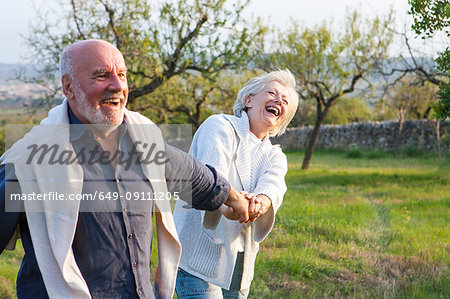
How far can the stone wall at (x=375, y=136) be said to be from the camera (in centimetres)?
2588

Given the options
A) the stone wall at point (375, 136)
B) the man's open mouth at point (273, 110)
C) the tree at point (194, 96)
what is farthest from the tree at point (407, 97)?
the man's open mouth at point (273, 110)

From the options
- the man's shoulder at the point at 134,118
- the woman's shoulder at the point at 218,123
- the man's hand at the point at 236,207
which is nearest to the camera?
the man's shoulder at the point at 134,118

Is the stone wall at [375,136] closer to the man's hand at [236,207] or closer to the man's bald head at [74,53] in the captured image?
the man's hand at [236,207]

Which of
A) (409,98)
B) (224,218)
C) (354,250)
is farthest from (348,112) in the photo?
(224,218)

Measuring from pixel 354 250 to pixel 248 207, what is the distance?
4.19 meters

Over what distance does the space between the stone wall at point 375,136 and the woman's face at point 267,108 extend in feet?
73.1

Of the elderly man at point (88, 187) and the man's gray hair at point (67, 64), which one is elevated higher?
the man's gray hair at point (67, 64)

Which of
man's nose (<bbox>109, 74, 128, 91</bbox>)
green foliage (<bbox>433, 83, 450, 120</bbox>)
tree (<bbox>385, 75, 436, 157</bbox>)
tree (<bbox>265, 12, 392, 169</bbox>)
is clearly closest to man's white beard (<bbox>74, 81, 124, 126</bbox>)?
man's nose (<bbox>109, 74, 128, 91</bbox>)

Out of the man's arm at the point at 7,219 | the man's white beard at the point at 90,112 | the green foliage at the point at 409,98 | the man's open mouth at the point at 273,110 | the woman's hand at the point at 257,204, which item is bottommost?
the green foliage at the point at 409,98

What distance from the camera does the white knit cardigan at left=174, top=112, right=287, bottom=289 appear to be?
3.25 meters

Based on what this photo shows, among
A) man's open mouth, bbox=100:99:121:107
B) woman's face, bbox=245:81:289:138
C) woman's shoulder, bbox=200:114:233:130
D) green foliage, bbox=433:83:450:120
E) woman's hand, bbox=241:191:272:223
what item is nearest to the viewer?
man's open mouth, bbox=100:99:121:107

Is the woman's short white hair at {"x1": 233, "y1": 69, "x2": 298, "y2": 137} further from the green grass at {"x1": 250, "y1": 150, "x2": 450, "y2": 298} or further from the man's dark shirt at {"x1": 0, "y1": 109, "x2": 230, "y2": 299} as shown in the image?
the green grass at {"x1": 250, "y1": 150, "x2": 450, "y2": 298}

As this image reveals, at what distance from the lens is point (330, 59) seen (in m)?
18.3
